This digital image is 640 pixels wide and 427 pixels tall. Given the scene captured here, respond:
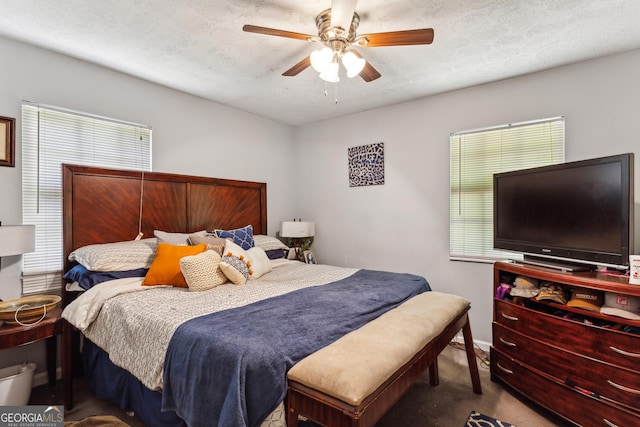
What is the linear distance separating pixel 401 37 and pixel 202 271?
201 cm

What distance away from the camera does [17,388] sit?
77.3 inches

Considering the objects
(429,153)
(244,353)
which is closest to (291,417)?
(244,353)

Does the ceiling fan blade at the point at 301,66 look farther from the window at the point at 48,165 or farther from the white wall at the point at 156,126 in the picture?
the window at the point at 48,165

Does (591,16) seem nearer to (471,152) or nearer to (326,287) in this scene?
(471,152)

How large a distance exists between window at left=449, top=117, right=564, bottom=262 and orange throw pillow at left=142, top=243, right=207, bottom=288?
2.60 metres

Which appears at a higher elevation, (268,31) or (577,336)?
(268,31)

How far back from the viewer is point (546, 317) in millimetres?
2051

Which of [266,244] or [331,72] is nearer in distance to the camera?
[331,72]

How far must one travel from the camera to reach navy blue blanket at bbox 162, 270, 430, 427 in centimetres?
127

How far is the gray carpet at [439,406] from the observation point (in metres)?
2.01

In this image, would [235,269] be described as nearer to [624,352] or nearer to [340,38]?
[340,38]

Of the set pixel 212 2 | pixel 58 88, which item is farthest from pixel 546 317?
pixel 58 88

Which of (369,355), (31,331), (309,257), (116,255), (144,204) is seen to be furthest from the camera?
(309,257)

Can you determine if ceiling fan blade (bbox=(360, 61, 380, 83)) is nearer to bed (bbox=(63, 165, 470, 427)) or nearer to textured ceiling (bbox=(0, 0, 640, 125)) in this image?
textured ceiling (bbox=(0, 0, 640, 125))
